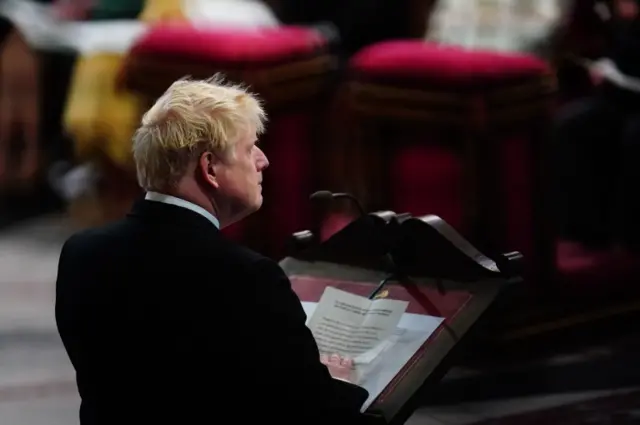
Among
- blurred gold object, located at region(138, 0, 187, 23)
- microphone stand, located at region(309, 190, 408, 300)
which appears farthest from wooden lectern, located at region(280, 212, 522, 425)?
blurred gold object, located at region(138, 0, 187, 23)

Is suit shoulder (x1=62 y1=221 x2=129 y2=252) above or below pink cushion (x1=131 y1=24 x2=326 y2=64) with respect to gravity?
above

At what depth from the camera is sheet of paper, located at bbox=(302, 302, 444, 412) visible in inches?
70.6

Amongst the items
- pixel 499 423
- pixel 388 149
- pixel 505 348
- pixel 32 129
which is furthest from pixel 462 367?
pixel 32 129

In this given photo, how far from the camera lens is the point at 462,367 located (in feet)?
11.1

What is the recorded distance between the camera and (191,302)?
1.61 metres

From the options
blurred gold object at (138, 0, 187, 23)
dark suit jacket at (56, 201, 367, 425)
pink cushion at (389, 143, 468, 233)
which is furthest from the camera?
blurred gold object at (138, 0, 187, 23)

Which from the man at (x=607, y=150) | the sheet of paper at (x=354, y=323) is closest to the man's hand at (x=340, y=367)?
the sheet of paper at (x=354, y=323)

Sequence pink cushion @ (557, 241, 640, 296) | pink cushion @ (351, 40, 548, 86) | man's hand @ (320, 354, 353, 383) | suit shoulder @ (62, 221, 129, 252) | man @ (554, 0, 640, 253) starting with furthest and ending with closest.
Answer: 1. man @ (554, 0, 640, 253)
2. pink cushion @ (557, 241, 640, 296)
3. pink cushion @ (351, 40, 548, 86)
4. man's hand @ (320, 354, 353, 383)
5. suit shoulder @ (62, 221, 129, 252)

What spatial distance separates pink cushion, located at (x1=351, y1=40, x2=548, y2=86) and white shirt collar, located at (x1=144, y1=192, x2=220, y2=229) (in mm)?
1764

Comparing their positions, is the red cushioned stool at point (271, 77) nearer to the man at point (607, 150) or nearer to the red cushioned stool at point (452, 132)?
the red cushioned stool at point (452, 132)

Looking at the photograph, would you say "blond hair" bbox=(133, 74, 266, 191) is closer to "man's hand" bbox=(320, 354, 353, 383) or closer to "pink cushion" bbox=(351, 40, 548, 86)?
"man's hand" bbox=(320, 354, 353, 383)

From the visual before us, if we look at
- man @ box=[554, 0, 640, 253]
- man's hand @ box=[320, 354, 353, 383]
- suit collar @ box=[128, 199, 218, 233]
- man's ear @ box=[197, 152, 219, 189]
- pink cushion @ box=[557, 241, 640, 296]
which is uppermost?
man's ear @ box=[197, 152, 219, 189]

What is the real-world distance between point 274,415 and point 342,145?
2308 mm

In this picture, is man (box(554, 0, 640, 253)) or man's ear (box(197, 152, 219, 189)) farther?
man (box(554, 0, 640, 253))
